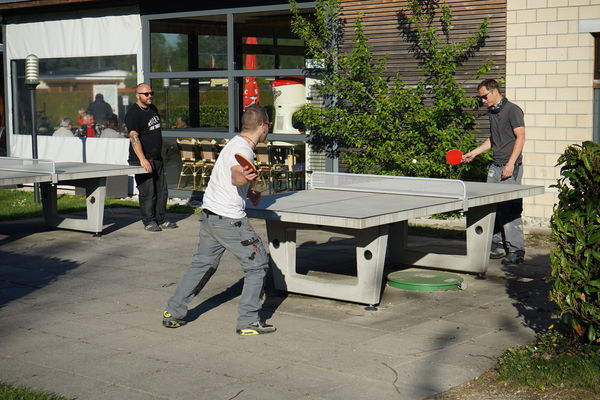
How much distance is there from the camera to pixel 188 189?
16.1 meters

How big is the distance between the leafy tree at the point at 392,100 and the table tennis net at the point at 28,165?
4.31 m

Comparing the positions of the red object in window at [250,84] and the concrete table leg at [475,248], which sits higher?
the red object in window at [250,84]

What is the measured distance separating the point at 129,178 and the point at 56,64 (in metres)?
3.36

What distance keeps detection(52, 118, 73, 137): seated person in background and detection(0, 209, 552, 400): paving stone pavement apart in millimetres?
8207

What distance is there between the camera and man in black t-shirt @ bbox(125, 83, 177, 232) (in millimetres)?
12023

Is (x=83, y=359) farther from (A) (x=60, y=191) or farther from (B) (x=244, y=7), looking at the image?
(A) (x=60, y=191)

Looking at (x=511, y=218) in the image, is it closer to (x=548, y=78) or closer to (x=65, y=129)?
(x=548, y=78)

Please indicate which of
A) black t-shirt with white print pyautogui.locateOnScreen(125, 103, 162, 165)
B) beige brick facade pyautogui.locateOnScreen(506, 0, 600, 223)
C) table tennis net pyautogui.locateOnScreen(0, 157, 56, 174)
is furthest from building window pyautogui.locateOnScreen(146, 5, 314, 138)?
table tennis net pyautogui.locateOnScreen(0, 157, 56, 174)

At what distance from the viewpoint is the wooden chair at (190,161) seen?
16.1 meters

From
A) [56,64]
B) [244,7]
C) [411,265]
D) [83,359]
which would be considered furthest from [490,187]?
[56,64]

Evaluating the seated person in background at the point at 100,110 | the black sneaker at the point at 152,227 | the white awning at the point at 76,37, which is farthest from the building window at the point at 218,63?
the black sneaker at the point at 152,227

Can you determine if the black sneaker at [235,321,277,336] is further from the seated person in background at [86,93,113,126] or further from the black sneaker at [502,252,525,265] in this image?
the seated person in background at [86,93,113,126]

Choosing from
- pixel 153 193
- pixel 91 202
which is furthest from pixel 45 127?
pixel 91 202

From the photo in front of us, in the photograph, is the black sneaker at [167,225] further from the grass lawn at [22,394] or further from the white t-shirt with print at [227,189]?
the grass lawn at [22,394]
